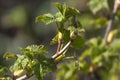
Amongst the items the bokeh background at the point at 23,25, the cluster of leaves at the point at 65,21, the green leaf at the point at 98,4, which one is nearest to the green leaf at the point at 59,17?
the cluster of leaves at the point at 65,21

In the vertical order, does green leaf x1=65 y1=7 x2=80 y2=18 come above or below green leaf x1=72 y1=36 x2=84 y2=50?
above

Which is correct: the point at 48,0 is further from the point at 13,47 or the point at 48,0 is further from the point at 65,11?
the point at 65,11

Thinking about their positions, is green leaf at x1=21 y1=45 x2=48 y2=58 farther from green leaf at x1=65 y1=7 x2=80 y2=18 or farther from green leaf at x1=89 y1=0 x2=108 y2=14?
green leaf at x1=89 y1=0 x2=108 y2=14

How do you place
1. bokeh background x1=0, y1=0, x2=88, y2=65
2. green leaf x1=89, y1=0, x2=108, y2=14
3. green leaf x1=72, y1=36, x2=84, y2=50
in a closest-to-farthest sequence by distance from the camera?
green leaf x1=72, y1=36, x2=84, y2=50 → green leaf x1=89, y1=0, x2=108, y2=14 → bokeh background x1=0, y1=0, x2=88, y2=65

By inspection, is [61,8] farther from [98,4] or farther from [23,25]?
[23,25]

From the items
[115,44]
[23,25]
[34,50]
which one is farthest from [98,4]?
[23,25]

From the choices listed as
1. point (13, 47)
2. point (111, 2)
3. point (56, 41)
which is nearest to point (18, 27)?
point (13, 47)

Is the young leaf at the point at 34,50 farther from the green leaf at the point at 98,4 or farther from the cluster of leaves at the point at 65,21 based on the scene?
the green leaf at the point at 98,4

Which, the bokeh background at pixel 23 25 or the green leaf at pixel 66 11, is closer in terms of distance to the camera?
the green leaf at pixel 66 11

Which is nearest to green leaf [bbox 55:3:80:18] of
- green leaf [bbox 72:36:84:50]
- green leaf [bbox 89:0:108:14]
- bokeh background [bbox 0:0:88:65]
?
green leaf [bbox 72:36:84:50]

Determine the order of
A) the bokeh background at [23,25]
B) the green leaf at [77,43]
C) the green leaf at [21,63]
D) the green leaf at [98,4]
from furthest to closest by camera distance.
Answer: the bokeh background at [23,25], the green leaf at [98,4], the green leaf at [77,43], the green leaf at [21,63]

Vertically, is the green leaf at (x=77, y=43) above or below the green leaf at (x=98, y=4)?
below
